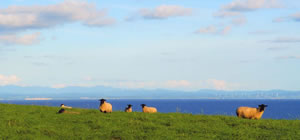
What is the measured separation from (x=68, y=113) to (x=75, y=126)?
6.09 m

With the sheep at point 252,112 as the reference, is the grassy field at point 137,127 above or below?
below

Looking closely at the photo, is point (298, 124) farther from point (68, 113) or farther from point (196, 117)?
point (68, 113)

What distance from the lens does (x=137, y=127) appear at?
24109mm

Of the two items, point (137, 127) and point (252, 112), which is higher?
point (252, 112)

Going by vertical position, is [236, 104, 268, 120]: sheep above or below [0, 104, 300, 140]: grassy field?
above

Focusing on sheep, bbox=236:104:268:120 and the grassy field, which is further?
sheep, bbox=236:104:268:120

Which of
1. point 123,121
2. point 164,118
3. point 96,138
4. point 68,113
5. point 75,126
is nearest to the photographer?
point 96,138

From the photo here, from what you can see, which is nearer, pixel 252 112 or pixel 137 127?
pixel 137 127

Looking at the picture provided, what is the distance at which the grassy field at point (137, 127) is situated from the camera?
21719mm

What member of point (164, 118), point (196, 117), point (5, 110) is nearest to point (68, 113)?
point (5, 110)

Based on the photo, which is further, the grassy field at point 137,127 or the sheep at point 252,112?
the sheep at point 252,112

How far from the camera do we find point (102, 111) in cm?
3166

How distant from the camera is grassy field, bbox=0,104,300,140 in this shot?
2172 centimetres

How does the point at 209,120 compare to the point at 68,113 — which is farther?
the point at 68,113
